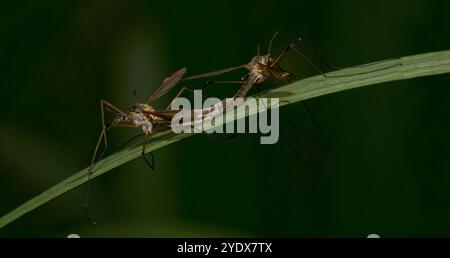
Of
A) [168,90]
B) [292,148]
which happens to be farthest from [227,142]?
[168,90]

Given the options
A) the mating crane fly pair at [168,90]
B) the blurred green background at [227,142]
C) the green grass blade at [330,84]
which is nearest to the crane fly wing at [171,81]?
the mating crane fly pair at [168,90]

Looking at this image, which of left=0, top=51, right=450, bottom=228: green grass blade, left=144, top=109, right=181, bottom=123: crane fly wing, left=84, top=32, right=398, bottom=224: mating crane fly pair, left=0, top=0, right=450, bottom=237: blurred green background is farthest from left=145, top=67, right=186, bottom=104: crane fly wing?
left=0, top=0, right=450, bottom=237: blurred green background

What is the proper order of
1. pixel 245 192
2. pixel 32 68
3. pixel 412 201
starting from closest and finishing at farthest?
1. pixel 412 201
2. pixel 245 192
3. pixel 32 68

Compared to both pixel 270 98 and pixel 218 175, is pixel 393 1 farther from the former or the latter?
pixel 218 175

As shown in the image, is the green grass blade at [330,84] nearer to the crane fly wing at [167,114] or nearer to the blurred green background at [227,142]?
the crane fly wing at [167,114]

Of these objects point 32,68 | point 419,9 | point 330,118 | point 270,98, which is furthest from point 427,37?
point 32,68

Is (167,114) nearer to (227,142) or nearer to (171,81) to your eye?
(171,81)
